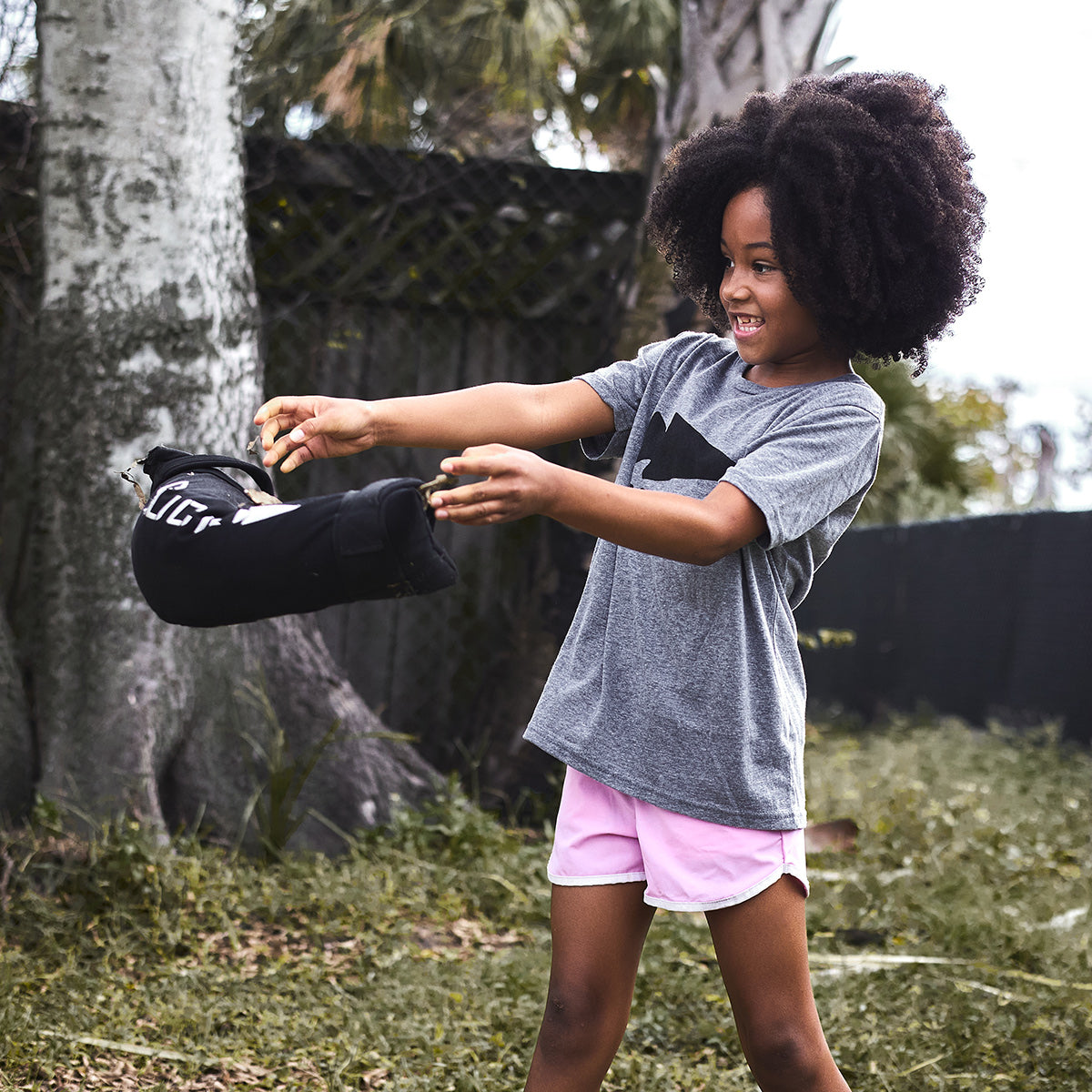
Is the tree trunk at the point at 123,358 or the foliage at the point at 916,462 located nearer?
the tree trunk at the point at 123,358

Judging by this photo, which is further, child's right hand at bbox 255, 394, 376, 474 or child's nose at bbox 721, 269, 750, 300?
child's nose at bbox 721, 269, 750, 300

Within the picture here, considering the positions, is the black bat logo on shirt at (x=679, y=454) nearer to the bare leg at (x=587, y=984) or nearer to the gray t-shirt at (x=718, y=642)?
the gray t-shirt at (x=718, y=642)

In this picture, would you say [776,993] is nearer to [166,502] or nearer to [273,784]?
[166,502]

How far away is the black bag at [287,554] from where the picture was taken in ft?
4.17

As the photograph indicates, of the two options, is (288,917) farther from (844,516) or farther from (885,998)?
(844,516)


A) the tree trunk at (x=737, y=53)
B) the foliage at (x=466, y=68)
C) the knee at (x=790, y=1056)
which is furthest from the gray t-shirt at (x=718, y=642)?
the foliage at (x=466, y=68)

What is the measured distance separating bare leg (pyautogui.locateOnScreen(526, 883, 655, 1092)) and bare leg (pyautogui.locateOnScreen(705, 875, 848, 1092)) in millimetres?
157

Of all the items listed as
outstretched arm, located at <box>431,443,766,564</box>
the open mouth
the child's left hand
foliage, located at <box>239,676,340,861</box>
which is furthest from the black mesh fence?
the child's left hand

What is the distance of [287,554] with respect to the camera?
1.29 m

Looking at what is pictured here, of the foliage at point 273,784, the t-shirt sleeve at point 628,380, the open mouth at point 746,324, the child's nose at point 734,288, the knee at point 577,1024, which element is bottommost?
the foliage at point 273,784

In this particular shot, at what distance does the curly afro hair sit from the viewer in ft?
5.12

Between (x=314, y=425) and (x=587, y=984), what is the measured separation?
87cm

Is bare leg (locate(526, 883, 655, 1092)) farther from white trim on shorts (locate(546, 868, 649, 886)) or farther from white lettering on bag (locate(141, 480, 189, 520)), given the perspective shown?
white lettering on bag (locate(141, 480, 189, 520))

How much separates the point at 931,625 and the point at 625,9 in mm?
5353
